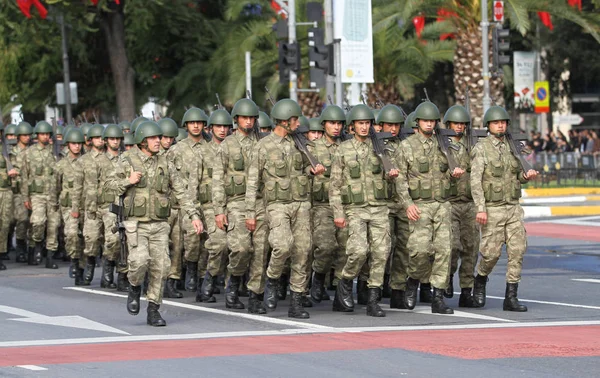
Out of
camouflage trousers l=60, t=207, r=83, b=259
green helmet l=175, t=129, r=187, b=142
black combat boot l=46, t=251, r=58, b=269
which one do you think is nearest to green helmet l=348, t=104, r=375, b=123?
green helmet l=175, t=129, r=187, b=142

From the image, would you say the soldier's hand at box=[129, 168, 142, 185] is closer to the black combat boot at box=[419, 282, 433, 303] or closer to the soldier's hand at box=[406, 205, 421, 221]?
the soldier's hand at box=[406, 205, 421, 221]

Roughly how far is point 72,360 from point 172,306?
4.07m

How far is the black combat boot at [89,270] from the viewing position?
18125 mm

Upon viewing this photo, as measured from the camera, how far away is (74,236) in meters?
18.8

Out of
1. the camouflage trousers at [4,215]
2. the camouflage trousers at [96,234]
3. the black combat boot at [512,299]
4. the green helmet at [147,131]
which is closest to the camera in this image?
the green helmet at [147,131]

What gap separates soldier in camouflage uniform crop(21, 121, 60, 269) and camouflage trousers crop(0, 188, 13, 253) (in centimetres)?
27

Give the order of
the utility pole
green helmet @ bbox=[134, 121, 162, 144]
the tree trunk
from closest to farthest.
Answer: green helmet @ bbox=[134, 121, 162, 144] < the utility pole < the tree trunk

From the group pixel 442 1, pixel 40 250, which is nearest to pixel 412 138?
A: pixel 40 250

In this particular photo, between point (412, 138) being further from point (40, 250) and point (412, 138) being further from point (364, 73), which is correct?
point (364, 73)

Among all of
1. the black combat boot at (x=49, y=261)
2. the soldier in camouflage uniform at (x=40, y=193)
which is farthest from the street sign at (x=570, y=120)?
the black combat boot at (x=49, y=261)

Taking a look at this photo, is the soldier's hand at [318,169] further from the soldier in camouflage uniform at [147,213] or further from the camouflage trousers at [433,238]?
the soldier in camouflage uniform at [147,213]

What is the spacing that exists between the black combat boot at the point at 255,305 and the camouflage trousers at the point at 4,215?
7.55 metres

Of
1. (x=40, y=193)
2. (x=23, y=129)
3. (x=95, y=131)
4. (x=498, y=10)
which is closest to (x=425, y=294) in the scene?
(x=95, y=131)

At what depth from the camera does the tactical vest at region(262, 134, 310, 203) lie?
1438cm
